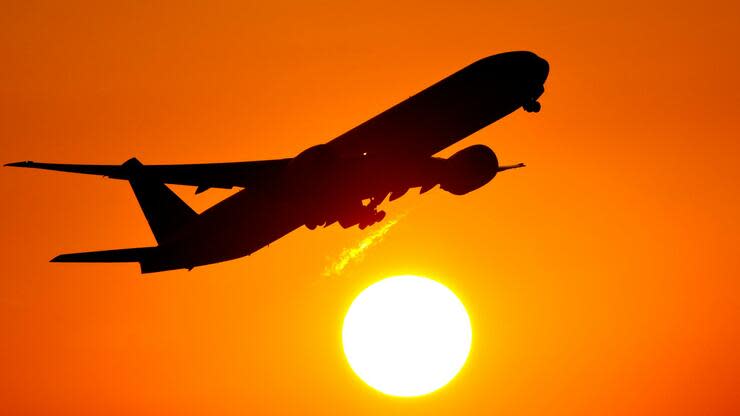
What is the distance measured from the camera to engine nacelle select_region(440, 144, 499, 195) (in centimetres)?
7225

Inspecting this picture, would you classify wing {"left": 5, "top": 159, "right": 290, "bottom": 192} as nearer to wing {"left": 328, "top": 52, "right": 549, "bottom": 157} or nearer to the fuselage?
the fuselage

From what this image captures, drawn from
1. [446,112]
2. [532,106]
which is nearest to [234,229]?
[446,112]

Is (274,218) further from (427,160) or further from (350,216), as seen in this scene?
(427,160)

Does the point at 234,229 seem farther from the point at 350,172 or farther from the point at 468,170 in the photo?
the point at 468,170

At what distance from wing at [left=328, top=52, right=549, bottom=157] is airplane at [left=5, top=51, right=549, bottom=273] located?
53mm

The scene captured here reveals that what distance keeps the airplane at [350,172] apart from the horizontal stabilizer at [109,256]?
0.06m

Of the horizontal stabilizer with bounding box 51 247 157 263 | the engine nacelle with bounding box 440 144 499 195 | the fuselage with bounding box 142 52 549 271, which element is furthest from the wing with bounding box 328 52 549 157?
the horizontal stabilizer with bounding box 51 247 157 263

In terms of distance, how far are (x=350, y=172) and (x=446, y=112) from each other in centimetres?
609

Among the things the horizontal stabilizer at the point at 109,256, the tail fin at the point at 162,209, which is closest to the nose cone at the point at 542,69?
the tail fin at the point at 162,209

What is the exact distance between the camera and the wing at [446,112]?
6725 centimetres

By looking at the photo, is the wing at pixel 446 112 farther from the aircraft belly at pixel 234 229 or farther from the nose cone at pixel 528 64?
the aircraft belly at pixel 234 229

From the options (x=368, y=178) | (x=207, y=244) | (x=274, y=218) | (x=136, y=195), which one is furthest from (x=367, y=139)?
(x=136, y=195)

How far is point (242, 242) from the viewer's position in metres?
70.9

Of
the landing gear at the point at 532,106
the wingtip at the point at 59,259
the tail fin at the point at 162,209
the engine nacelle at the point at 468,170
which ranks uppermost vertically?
the tail fin at the point at 162,209
